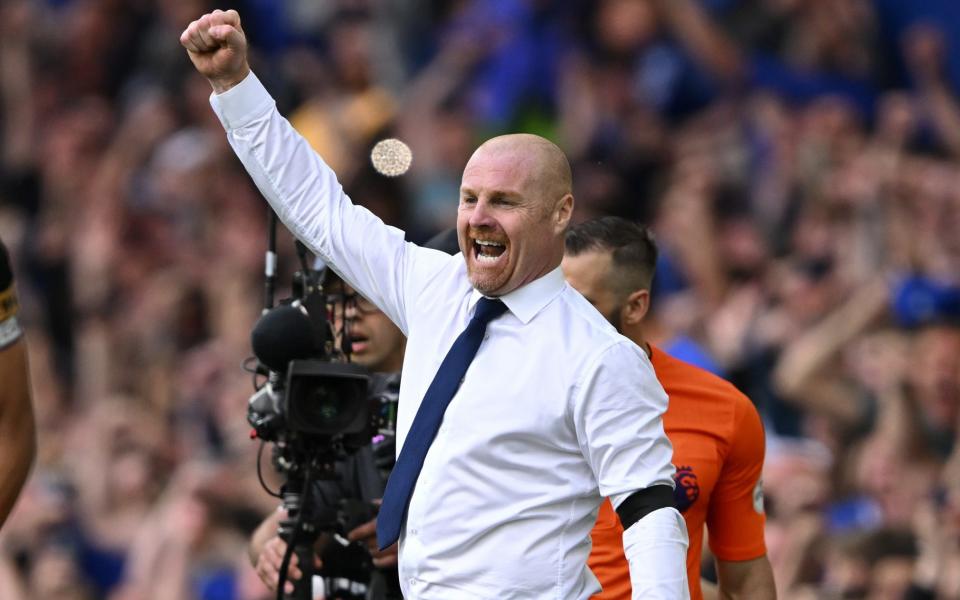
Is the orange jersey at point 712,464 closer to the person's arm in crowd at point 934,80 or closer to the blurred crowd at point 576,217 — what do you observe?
the blurred crowd at point 576,217

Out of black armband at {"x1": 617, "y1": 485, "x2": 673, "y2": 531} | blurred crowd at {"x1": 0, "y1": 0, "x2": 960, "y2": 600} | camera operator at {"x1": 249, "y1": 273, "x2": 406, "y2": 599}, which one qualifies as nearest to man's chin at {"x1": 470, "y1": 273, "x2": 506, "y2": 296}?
black armband at {"x1": 617, "y1": 485, "x2": 673, "y2": 531}

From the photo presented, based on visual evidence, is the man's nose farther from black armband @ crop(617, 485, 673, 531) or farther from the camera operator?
the camera operator

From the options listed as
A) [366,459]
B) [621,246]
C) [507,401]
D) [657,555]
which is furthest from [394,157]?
[657,555]

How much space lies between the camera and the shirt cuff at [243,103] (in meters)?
3.77

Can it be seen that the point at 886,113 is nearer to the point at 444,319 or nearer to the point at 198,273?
the point at 198,273

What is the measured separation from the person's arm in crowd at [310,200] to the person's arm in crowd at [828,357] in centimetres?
393

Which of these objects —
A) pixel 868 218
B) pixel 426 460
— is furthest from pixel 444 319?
pixel 868 218

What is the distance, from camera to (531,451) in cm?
355

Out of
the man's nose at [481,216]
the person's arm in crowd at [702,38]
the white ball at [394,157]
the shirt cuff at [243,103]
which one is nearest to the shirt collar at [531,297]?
the man's nose at [481,216]

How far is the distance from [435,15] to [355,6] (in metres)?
0.49

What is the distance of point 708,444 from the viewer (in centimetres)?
455

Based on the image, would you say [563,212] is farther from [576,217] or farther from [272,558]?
[576,217]

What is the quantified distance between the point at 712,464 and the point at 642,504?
1099mm

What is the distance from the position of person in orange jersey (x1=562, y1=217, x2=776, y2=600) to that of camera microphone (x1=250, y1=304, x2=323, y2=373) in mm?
736
